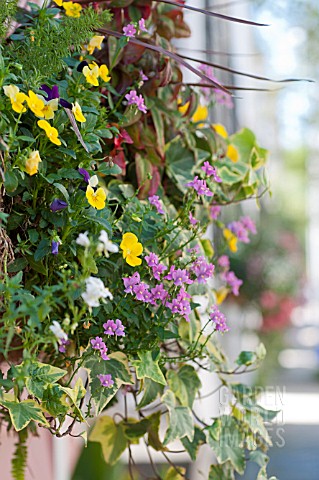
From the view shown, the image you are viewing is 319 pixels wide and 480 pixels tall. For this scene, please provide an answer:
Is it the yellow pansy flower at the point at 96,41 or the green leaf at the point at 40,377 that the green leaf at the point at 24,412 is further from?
the yellow pansy flower at the point at 96,41

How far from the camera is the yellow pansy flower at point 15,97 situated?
615 mm

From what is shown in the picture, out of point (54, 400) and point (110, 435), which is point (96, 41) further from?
point (110, 435)

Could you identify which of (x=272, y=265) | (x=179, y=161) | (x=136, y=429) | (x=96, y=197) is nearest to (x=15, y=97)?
(x=96, y=197)

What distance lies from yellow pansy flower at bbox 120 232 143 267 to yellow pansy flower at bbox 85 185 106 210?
1.9 inches

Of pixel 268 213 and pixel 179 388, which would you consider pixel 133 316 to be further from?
pixel 268 213

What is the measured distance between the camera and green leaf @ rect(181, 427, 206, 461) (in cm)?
88

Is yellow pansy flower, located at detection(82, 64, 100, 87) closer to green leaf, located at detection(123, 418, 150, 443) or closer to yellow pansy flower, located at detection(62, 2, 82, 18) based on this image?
yellow pansy flower, located at detection(62, 2, 82, 18)

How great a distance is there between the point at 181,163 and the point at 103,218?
29cm

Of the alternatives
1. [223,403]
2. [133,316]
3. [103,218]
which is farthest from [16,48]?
[223,403]

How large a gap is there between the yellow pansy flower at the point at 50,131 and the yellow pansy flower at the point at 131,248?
120 mm

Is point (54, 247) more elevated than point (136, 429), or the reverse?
point (54, 247)

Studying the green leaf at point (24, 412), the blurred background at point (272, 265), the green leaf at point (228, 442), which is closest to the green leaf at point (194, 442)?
the green leaf at point (228, 442)

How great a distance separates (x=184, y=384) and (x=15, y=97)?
452mm

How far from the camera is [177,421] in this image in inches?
33.3
